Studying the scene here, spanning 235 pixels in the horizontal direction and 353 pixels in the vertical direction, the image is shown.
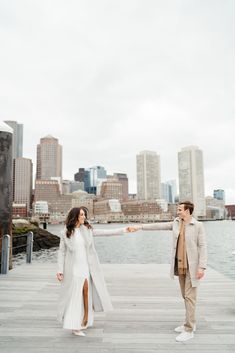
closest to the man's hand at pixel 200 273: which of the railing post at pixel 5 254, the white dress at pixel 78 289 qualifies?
the white dress at pixel 78 289

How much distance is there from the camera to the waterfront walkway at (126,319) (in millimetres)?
4215

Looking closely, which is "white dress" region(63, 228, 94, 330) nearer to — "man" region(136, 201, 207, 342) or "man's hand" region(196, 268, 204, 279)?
"man" region(136, 201, 207, 342)

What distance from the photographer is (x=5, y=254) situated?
940cm

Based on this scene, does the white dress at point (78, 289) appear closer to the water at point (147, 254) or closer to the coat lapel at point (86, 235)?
the coat lapel at point (86, 235)

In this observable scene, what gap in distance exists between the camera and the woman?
181 inches

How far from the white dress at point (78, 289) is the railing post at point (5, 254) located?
521cm

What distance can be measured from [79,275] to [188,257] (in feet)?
5.01

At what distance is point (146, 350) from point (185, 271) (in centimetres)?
119

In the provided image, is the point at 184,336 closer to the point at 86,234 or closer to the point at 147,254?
the point at 86,234

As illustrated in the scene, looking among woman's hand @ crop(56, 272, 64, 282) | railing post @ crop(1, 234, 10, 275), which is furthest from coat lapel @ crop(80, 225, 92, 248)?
railing post @ crop(1, 234, 10, 275)

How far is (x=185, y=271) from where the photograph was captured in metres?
4.76

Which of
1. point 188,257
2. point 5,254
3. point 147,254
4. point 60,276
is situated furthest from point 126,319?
point 147,254

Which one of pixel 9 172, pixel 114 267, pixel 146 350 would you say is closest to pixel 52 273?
pixel 114 267

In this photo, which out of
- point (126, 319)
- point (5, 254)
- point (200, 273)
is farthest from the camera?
point (5, 254)
